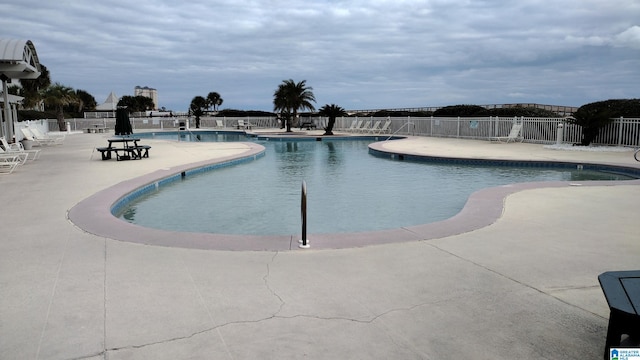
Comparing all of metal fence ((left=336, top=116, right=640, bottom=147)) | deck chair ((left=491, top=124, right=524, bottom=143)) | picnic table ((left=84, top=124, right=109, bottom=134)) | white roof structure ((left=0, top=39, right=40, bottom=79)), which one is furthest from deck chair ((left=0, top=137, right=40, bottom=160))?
picnic table ((left=84, top=124, right=109, bottom=134))

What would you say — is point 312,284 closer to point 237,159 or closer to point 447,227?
point 447,227

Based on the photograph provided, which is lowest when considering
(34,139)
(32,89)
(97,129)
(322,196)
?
(322,196)

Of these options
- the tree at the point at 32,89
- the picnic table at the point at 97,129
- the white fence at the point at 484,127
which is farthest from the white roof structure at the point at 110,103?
the picnic table at the point at 97,129

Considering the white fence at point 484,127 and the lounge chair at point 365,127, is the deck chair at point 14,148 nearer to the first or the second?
the white fence at point 484,127

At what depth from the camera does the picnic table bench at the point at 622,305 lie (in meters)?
2.10

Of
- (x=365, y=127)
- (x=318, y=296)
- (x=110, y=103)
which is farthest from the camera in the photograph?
(x=110, y=103)

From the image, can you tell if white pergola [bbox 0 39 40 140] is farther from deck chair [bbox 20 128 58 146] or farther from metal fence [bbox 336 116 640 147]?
metal fence [bbox 336 116 640 147]

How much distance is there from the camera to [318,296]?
3.29 meters

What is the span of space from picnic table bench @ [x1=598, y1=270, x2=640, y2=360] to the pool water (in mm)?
4318

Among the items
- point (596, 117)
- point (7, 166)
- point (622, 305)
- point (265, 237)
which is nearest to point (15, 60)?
point (7, 166)

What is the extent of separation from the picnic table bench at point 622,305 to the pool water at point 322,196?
432 cm

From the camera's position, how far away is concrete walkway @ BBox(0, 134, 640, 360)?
258cm

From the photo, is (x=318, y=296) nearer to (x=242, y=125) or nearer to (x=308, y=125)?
(x=308, y=125)

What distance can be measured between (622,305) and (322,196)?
7.10m
